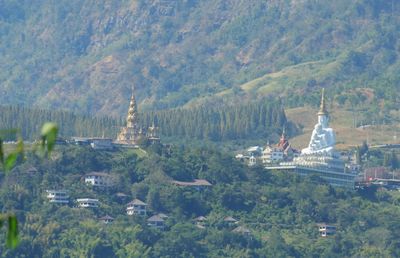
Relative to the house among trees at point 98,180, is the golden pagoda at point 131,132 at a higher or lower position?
higher

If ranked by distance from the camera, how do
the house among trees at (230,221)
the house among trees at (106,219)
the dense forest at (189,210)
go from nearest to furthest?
the dense forest at (189,210), the house among trees at (106,219), the house among trees at (230,221)

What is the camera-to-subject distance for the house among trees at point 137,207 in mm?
97312

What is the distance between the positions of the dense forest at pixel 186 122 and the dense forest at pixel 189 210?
15.5 metres

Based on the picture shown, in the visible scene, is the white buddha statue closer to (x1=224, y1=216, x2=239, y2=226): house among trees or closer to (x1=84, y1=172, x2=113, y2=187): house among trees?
(x1=84, y1=172, x2=113, y2=187): house among trees

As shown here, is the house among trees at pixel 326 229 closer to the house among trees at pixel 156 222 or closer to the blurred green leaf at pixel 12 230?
the house among trees at pixel 156 222

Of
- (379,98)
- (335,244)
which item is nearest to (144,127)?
(335,244)

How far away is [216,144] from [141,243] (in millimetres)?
49733

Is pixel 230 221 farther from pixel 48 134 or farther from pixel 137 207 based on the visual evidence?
pixel 48 134

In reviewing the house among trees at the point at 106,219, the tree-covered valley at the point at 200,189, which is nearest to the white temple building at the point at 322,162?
the tree-covered valley at the point at 200,189

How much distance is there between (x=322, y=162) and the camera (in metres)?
119

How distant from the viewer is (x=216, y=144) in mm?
137250

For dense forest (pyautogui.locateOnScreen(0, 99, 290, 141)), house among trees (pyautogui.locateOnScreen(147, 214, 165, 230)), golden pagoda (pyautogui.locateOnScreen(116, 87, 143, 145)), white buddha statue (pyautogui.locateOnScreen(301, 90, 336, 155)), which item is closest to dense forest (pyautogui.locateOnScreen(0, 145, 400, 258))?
house among trees (pyautogui.locateOnScreen(147, 214, 165, 230))

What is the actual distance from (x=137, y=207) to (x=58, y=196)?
496cm

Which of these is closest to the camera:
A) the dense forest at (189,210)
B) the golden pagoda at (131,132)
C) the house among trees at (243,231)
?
the dense forest at (189,210)
